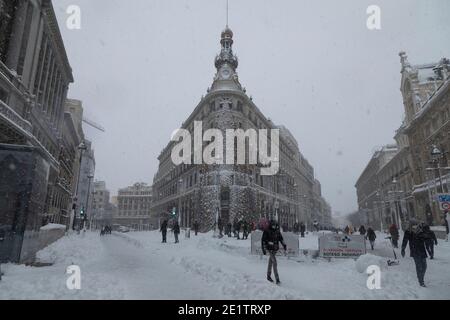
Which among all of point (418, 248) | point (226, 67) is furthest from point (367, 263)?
point (226, 67)

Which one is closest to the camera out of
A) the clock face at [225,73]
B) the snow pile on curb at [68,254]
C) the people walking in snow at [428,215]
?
the snow pile on curb at [68,254]

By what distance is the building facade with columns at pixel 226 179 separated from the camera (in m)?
39.9

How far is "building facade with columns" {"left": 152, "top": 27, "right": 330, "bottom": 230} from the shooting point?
39938mm

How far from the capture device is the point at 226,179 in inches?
1578

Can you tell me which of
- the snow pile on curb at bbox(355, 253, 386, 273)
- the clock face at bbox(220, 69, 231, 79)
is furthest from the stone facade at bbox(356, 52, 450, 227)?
the clock face at bbox(220, 69, 231, 79)

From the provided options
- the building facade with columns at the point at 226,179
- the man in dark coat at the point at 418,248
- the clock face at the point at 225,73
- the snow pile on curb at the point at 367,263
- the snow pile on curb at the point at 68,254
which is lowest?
the snow pile on curb at the point at 68,254

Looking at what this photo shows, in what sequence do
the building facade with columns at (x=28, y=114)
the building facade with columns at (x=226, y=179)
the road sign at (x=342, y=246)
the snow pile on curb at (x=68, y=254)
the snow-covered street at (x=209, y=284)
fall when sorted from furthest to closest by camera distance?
1. the building facade with columns at (x=226, y=179)
2. the road sign at (x=342, y=246)
3. the snow pile on curb at (x=68, y=254)
4. the building facade with columns at (x=28, y=114)
5. the snow-covered street at (x=209, y=284)

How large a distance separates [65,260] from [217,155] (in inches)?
1216

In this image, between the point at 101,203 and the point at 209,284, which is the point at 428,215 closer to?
the point at 209,284

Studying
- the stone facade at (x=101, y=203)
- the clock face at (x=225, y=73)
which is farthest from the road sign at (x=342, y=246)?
the stone facade at (x=101, y=203)

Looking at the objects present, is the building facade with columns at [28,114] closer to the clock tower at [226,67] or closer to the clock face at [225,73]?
the clock tower at [226,67]

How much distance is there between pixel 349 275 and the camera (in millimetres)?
9211

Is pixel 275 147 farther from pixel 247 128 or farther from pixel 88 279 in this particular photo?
pixel 88 279
